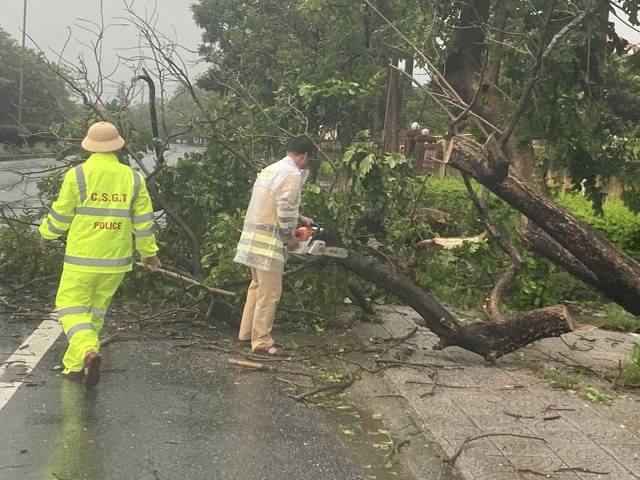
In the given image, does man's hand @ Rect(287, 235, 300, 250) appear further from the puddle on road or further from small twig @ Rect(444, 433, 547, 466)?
small twig @ Rect(444, 433, 547, 466)

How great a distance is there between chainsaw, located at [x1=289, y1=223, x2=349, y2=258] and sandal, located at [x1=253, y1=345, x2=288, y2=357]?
0.83 metres

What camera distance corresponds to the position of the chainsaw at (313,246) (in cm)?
604

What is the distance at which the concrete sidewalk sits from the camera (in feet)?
13.0

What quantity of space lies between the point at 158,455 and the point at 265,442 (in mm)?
630

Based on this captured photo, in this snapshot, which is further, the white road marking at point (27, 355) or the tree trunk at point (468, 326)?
the tree trunk at point (468, 326)

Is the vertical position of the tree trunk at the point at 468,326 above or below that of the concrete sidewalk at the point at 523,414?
above

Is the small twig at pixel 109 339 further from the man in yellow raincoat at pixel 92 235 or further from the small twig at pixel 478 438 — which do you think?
the small twig at pixel 478 438

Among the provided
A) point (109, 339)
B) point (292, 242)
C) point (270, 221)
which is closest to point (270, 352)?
point (292, 242)

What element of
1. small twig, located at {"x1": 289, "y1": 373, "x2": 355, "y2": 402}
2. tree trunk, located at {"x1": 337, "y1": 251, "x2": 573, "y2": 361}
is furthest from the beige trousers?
small twig, located at {"x1": 289, "y1": 373, "x2": 355, "y2": 402}

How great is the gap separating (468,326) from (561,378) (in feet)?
2.70

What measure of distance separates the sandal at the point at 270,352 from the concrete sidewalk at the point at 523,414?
91 centimetres

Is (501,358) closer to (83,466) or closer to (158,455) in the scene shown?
(158,455)

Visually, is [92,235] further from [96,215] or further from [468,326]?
[468,326]

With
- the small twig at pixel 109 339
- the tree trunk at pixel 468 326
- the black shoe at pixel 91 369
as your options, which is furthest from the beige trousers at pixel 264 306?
the black shoe at pixel 91 369
